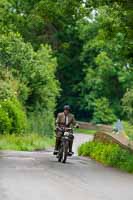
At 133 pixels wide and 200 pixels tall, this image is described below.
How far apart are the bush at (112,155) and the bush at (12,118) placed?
12477 mm

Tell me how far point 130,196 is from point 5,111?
2705 cm

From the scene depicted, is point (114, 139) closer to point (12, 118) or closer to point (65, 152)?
point (65, 152)

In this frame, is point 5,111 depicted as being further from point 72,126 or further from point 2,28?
point 72,126

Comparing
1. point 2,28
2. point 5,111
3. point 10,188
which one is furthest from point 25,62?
point 10,188

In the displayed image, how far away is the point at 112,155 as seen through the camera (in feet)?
78.1

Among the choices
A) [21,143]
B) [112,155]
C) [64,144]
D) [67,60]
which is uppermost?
[67,60]

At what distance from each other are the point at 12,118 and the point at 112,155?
62.5ft

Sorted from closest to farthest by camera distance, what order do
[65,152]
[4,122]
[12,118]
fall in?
[65,152] < [4,122] < [12,118]

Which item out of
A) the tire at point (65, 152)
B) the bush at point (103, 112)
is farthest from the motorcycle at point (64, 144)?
the bush at point (103, 112)

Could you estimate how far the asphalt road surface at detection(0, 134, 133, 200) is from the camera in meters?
14.2

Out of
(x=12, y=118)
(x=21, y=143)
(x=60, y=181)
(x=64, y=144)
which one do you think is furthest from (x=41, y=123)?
(x=60, y=181)

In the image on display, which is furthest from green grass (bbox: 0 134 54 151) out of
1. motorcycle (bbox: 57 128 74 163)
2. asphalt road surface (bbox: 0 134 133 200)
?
asphalt road surface (bbox: 0 134 133 200)

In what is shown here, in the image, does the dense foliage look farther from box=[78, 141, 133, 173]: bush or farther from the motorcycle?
the motorcycle

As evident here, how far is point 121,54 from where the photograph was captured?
86.1ft
